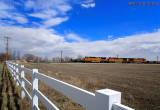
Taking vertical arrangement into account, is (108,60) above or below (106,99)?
below

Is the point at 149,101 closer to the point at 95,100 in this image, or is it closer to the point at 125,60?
the point at 95,100

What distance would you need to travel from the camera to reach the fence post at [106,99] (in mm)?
1061

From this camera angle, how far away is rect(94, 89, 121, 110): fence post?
41.8 inches

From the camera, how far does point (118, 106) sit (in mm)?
1020

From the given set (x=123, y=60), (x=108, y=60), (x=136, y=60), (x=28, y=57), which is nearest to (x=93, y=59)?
(x=108, y=60)

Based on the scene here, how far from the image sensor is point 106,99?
107cm

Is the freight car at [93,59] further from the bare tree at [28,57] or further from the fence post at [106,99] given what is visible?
the fence post at [106,99]

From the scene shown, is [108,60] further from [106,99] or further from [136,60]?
[106,99]

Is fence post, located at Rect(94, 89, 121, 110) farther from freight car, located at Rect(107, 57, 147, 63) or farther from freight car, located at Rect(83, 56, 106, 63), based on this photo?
freight car, located at Rect(107, 57, 147, 63)

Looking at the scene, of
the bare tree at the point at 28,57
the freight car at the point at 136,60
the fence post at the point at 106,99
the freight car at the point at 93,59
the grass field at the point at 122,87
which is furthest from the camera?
the bare tree at the point at 28,57

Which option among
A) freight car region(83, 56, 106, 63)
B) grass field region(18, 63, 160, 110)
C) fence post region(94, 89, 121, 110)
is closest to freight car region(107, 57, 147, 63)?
freight car region(83, 56, 106, 63)

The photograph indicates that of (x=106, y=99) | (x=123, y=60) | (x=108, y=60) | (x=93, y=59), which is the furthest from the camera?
(x=123, y=60)

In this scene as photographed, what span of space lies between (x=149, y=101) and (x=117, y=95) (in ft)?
18.5

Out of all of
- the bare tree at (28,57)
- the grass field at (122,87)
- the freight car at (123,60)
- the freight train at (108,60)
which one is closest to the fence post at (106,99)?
the grass field at (122,87)
